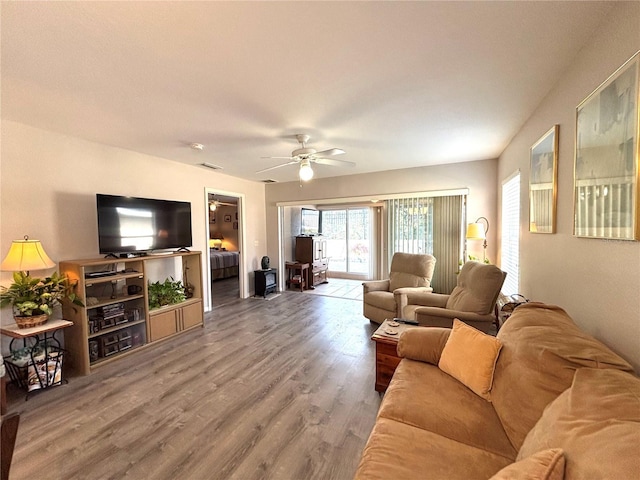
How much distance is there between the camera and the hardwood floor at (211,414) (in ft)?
5.35

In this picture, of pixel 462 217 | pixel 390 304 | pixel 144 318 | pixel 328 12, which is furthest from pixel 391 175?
pixel 144 318

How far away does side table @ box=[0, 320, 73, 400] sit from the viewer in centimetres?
233

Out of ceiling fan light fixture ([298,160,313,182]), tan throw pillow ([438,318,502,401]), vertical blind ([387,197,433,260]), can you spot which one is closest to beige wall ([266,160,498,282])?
vertical blind ([387,197,433,260])

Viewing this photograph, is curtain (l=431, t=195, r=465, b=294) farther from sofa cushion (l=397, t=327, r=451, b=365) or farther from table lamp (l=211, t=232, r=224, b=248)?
table lamp (l=211, t=232, r=224, b=248)

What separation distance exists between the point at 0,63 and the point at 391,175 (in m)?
4.60

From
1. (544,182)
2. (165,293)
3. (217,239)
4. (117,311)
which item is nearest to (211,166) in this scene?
(165,293)

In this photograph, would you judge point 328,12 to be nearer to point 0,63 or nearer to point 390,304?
point 0,63

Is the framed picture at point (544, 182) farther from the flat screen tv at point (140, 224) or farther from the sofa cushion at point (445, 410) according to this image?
the flat screen tv at point (140, 224)

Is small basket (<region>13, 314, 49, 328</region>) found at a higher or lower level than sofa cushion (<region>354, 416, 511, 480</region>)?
→ higher

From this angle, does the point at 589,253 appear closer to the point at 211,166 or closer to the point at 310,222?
the point at 211,166

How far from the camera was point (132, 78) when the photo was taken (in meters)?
1.87

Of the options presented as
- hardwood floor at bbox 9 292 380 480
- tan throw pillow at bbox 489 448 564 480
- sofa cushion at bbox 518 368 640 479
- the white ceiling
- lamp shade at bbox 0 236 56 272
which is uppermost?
the white ceiling

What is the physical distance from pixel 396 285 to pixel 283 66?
3.43 metres

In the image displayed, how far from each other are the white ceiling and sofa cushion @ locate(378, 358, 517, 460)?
6.63 feet
